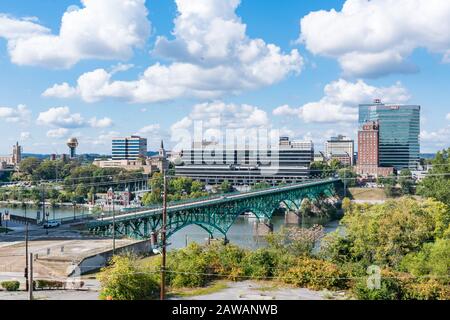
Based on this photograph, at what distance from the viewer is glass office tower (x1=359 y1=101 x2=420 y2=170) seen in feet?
Answer: 543

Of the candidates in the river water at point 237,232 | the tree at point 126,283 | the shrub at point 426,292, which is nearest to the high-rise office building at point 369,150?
the river water at point 237,232

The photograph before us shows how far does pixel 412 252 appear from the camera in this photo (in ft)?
92.1

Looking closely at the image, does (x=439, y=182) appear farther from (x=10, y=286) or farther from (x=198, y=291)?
(x=10, y=286)

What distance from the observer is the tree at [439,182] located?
172 ft

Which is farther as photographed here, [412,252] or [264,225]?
[264,225]

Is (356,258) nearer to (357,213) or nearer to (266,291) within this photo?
(357,213)

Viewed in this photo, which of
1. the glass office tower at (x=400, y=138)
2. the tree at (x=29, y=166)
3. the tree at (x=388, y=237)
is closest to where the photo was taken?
the tree at (x=388, y=237)

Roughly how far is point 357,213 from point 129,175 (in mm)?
94462

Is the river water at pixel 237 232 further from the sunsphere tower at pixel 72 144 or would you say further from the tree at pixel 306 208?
the sunsphere tower at pixel 72 144

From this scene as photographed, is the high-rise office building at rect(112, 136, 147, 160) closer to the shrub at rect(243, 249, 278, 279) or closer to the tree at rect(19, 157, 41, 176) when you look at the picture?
the tree at rect(19, 157, 41, 176)

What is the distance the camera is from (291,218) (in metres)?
88.0

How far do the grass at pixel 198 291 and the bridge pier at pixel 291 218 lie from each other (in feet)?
222

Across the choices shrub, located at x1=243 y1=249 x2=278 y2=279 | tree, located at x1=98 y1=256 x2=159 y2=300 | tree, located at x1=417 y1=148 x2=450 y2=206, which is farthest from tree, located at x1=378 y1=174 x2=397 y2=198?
tree, located at x1=98 y1=256 x2=159 y2=300

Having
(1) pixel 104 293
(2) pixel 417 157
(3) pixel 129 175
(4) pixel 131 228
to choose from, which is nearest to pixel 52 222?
(4) pixel 131 228
